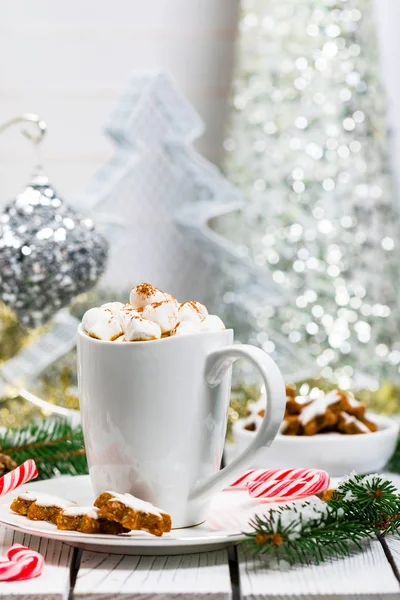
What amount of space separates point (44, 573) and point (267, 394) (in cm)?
21

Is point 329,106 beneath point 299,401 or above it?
above

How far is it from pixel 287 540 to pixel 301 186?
3.62 feet

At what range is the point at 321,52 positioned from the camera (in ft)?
5.34

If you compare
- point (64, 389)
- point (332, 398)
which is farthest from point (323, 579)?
point (64, 389)

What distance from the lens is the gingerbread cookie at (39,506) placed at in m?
0.67

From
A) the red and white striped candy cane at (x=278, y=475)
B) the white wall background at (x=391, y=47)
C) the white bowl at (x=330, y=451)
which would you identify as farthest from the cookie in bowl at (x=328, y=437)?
the white wall background at (x=391, y=47)

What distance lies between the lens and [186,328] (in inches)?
27.0

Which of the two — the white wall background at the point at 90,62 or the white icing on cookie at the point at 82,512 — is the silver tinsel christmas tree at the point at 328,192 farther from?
the white icing on cookie at the point at 82,512

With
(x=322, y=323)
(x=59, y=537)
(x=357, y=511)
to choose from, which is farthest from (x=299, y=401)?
(x=322, y=323)

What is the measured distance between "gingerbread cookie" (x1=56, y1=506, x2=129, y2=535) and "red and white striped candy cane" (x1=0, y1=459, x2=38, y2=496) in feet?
0.41

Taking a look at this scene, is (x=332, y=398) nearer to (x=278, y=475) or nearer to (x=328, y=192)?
(x=278, y=475)

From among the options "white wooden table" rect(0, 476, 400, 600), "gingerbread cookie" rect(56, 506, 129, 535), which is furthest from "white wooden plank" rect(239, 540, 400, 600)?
"gingerbread cookie" rect(56, 506, 129, 535)

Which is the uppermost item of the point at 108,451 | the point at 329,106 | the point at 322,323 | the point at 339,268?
the point at 329,106

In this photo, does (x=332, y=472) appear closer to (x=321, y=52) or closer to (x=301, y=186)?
(x=301, y=186)
